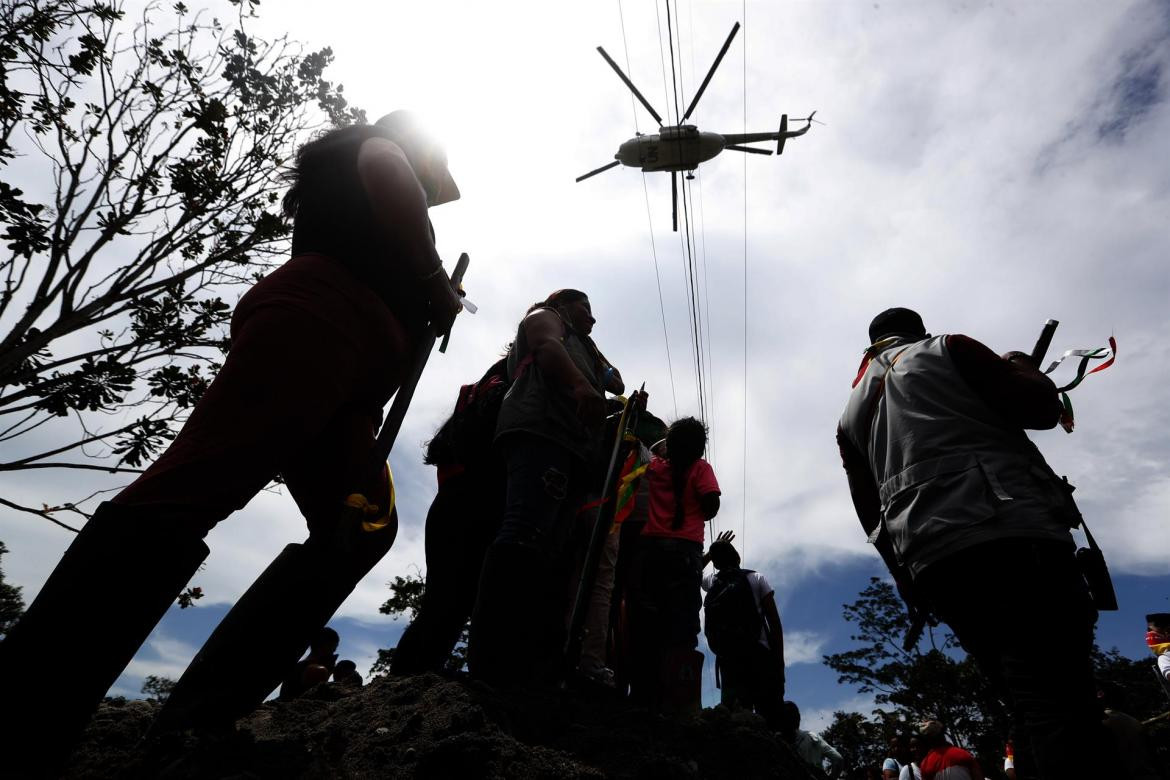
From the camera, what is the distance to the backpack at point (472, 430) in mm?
2953

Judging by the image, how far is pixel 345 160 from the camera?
1871mm

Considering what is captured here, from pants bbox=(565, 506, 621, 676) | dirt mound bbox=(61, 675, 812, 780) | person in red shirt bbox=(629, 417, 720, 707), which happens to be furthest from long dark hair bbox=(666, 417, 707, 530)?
dirt mound bbox=(61, 675, 812, 780)

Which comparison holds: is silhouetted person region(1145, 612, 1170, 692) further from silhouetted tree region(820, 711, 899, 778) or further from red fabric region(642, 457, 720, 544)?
silhouetted tree region(820, 711, 899, 778)

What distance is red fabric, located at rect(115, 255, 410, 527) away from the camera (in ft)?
4.45

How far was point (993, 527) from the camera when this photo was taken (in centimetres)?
181

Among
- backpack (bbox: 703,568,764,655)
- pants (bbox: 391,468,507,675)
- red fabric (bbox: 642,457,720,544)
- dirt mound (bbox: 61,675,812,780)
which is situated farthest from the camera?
backpack (bbox: 703,568,764,655)

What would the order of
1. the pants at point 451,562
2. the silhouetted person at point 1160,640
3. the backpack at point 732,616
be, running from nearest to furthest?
the pants at point 451,562, the backpack at point 732,616, the silhouetted person at point 1160,640

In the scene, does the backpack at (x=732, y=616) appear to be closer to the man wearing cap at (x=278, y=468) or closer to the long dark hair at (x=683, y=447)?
the long dark hair at (x=683, y=447)

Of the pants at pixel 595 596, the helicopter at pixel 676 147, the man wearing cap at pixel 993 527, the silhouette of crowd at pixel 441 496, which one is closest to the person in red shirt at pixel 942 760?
the pants at pixel 595 596

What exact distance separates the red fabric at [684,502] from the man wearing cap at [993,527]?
1.86 meters

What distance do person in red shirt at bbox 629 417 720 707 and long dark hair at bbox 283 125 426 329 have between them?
2.58 m

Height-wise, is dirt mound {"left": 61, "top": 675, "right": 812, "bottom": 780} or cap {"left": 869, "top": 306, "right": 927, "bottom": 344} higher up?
cap {"left": 869, "top": 306, "right": 927, "bottom": 344}

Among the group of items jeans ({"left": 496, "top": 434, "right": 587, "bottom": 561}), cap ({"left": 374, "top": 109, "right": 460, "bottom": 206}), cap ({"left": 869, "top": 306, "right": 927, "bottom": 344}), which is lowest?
jeans ({"left": 496, "top": 434, "right": 587, "bottom": 561})

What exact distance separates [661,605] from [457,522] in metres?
1.58
